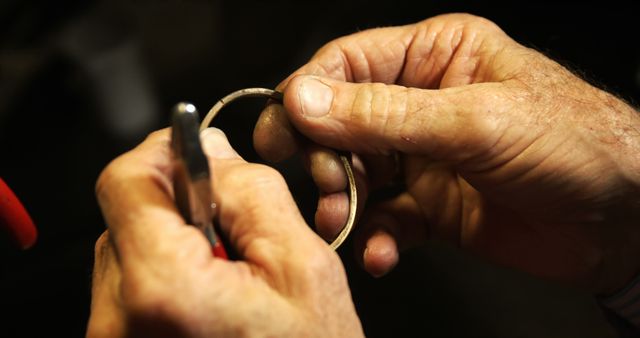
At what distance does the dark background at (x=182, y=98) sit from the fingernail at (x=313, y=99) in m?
0.51

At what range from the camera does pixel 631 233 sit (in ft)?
3.24

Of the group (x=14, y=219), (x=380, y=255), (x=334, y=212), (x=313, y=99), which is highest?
(x=313, y=99)

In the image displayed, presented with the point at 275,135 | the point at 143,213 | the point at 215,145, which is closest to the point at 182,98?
the point at 275,135

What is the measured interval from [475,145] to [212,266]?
0.45m

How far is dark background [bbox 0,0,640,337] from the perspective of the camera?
1.25 metres

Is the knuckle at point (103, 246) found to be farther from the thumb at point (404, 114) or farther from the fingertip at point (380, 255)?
the fingertip at point (380, 255)

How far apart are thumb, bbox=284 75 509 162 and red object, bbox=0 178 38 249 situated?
41 cm

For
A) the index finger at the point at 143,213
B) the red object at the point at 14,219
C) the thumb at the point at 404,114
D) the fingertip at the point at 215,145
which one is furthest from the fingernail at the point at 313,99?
the red object at the point at 14,219

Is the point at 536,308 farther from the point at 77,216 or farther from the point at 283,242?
the point at 77,216

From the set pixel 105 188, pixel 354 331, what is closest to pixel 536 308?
pixel 354 331

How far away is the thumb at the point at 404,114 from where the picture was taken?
31.7 inches

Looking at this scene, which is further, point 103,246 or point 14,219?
point 14,219

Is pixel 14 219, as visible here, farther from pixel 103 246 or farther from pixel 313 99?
pixel 313 99

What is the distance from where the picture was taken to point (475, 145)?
82cm
